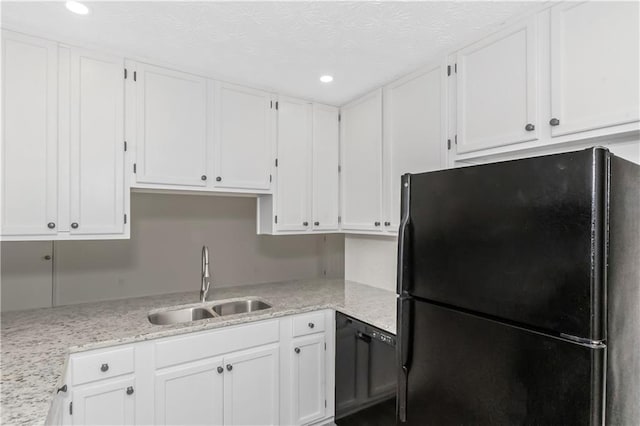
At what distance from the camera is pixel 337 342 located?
87.4 inches

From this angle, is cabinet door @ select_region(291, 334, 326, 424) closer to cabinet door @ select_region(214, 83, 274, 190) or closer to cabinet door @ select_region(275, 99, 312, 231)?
cabinet door @ select_region(275, 99, 312, 231)

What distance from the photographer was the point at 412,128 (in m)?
2.13

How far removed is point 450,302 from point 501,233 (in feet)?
1.04

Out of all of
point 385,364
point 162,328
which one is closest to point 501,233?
point 385,364

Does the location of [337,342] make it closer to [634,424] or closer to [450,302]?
[450,302]

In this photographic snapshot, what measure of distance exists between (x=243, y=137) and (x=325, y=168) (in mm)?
717

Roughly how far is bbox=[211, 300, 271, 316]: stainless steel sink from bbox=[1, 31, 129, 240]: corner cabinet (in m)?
0.84

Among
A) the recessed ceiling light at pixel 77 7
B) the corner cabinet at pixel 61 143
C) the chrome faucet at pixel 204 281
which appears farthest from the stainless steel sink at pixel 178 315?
the recessed ceiling light at pixel 77 7

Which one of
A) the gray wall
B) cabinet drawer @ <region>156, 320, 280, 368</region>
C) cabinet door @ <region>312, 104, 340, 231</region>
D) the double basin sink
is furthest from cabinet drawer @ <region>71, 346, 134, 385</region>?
cabinet door @ <region>312, 104, 340, 231</region>

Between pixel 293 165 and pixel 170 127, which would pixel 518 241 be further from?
pixel 170 127

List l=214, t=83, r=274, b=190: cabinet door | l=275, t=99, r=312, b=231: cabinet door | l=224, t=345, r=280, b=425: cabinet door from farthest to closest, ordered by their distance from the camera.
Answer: l=275, t=99, r=312, b=231: cabinet door
l=214, t=83, r=274, b=190: cabinet door
l=224, t=345, r=280, b=425: cabinet door

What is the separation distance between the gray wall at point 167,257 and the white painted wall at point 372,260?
0.85 m

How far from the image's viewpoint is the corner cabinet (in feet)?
5.49

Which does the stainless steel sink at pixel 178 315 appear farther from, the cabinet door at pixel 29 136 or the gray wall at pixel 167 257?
the cabinet door at pixel 29 136
